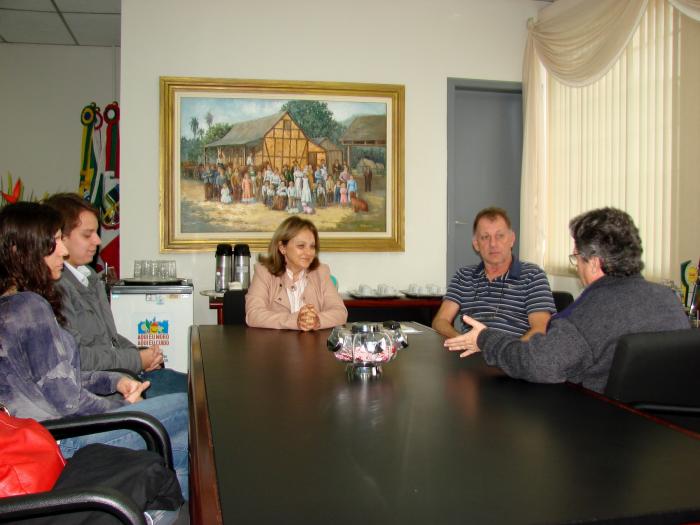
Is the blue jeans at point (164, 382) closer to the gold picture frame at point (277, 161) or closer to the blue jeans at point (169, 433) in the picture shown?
the blue jeans at point (169, 433)

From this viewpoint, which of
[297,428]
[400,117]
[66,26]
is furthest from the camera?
[66,26]

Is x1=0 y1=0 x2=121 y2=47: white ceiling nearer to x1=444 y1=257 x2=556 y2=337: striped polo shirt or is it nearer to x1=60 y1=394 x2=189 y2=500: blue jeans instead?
x1=444 y1=257 x2=556 y2=337: striped polo shirt

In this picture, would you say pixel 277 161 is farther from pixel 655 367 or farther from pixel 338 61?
pixel 655 367

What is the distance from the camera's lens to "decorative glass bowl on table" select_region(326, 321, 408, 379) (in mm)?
1620

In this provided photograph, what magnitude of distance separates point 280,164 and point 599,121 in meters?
2.23

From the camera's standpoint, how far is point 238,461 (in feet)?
3.24

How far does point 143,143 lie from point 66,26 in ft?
5.51

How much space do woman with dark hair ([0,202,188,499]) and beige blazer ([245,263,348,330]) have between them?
0.85 meters

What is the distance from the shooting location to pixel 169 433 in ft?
5.94

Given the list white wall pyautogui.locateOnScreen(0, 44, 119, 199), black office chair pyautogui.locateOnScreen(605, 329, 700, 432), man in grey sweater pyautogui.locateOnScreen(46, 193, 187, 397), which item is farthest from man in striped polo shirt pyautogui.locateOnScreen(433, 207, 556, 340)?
white wall pyautogui.locateOnScreen(0, 44, 119, 199)

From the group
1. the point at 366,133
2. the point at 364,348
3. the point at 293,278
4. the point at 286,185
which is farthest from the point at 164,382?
the point at 366,133

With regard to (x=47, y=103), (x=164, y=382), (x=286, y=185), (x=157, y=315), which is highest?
(x=47, y=103)

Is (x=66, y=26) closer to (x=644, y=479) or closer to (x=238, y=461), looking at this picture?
(x=238, y=461)

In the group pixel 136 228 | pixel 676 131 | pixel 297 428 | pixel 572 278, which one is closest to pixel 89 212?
pixel 297 428
